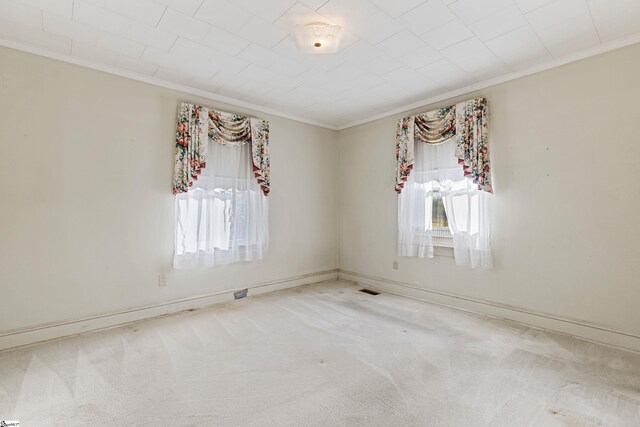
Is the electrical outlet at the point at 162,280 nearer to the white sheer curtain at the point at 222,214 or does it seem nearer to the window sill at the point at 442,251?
the white sheer curtain at the point at 222,214

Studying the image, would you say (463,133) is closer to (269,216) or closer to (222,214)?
(269,216)

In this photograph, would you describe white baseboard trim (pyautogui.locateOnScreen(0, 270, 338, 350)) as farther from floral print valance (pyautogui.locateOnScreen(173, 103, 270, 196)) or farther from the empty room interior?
floral print valance (pyautogui.locateOnScreen(173, 103, 270, 196))

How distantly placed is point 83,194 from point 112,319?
125cm

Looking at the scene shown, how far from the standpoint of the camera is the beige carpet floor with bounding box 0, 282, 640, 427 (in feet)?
5.58

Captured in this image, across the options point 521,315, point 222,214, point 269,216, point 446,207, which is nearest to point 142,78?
point 222,214

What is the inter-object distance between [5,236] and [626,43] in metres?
5.42

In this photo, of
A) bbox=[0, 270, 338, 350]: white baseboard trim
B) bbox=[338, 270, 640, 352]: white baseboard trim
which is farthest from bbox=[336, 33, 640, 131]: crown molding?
bbox=[0, 270, 338, 350]: white baseboard trim

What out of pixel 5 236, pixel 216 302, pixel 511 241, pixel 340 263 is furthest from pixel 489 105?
pixel 5 236

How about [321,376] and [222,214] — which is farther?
[222,214]

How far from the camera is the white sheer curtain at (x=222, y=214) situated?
11.3 ft

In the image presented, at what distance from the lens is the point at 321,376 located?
2.10 m

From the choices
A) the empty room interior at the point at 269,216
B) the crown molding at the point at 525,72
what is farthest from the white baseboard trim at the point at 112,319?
the crown molding at the point at 525,72

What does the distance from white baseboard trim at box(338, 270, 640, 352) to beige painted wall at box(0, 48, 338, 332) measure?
2.24m

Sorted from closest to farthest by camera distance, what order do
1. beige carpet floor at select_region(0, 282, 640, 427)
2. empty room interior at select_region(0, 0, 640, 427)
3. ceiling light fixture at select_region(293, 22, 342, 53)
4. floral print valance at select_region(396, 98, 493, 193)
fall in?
beige carpet floor at select_region(0, 282, 640, 427)
empty room interior at select_region(0, 0, 640, 427)
ceiling light fixture at select_region(293, 22, 342, 53)
floral print valance at select_region(396, 98, 493, 193)
